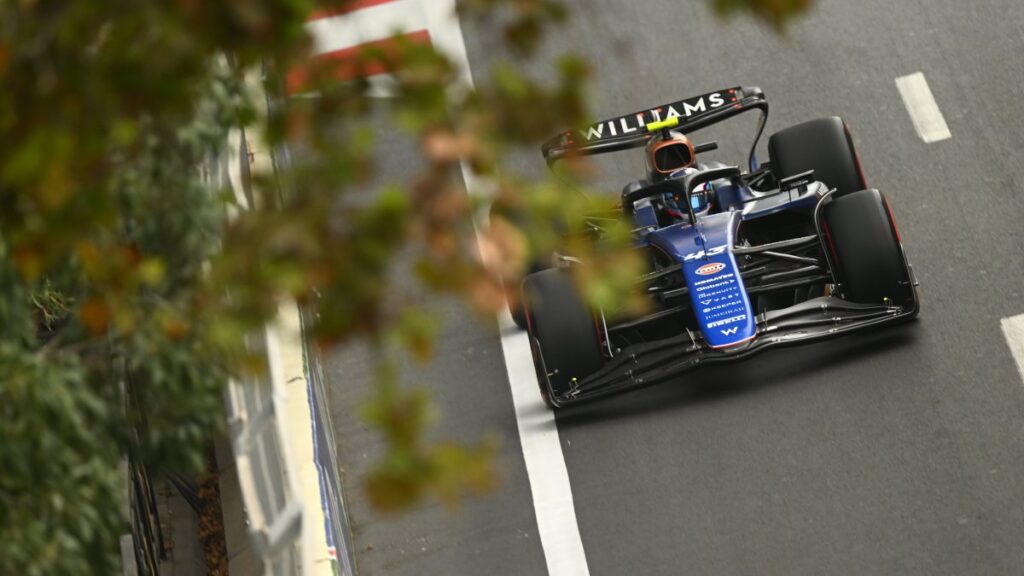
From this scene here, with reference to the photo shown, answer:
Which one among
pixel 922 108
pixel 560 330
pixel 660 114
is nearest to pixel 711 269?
pixel 560 330

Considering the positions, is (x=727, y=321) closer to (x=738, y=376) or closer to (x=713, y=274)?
(x=713, y=274)

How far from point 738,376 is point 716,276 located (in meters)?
0.78

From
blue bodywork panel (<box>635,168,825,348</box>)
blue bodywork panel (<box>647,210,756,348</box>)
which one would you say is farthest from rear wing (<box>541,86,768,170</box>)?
blue bodywork panel (<box>647,210,756,348</box>)

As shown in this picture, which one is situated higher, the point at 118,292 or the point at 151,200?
the point at 151,200

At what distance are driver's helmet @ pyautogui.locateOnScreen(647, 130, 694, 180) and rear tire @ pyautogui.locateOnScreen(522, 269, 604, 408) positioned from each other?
101 centimetres

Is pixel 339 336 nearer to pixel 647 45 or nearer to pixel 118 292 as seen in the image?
pixel 118 292

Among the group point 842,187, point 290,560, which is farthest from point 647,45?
point 290,560

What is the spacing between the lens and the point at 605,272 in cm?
381

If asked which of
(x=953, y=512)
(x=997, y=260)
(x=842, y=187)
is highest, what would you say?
(x=842, y=187)

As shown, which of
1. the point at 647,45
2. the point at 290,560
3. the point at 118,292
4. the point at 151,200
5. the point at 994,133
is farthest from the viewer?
the point at 647,45

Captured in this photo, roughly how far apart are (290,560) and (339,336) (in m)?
3.15

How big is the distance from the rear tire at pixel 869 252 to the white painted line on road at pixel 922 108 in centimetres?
178

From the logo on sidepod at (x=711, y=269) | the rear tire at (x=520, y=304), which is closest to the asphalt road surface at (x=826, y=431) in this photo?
the rear tire at (x=520, y=304)

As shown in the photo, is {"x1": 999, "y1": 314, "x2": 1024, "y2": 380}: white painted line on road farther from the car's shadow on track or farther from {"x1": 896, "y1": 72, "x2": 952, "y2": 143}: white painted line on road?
{"x1": 896, "y1": 72, "x2": 952, "y2": 143}: white painted line on road
